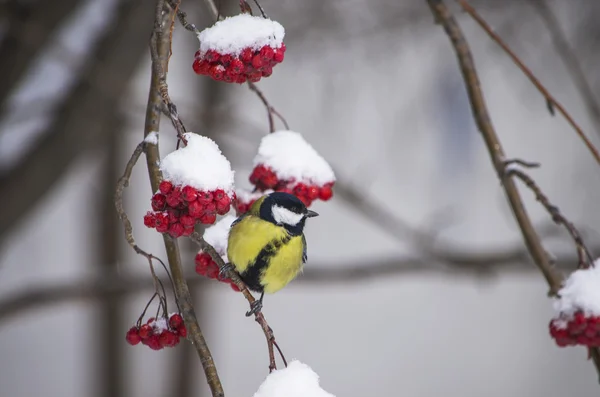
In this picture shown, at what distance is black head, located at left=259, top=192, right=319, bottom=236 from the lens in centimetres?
86

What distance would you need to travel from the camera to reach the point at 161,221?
582 mm

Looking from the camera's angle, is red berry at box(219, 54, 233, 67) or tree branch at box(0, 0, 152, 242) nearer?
red berry at box(219, 54, 233, 67)

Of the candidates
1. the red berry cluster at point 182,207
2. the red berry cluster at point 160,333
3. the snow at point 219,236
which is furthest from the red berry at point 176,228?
the snow at point 219,236

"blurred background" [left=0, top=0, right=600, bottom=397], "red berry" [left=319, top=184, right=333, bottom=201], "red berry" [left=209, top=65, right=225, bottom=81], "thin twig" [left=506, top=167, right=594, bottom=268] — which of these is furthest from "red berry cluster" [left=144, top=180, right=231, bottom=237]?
"blurred background" [left=0, top=0, right=600, bottom=397]

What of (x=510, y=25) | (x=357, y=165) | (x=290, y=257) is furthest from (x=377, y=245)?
(x=290, y=257)

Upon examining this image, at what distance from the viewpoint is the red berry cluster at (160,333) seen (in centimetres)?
67

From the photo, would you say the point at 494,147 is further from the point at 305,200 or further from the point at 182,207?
the point at 182,207

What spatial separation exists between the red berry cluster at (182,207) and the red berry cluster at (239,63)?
116 millimetres

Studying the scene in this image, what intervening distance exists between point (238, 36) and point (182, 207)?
17 cm

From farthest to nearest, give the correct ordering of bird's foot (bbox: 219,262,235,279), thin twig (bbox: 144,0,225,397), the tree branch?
the tree branch → bird's foot (bbox: 219,262,235,279) → thin twig (bbox: 144,0,225,397)

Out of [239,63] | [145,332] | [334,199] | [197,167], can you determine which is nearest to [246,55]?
[239,63]

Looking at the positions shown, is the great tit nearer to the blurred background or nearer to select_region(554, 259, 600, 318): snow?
select_region(554, 259, 600, 318): snow

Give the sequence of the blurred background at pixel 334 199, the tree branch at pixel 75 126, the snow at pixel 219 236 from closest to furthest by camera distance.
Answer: the snow at pixel 219 236 → the tree branch at pixel 75 126 → the blurred background at pixel 334 199

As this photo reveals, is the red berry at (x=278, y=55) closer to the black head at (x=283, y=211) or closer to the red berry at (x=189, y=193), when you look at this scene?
the red berry at (x=189, y=193)
